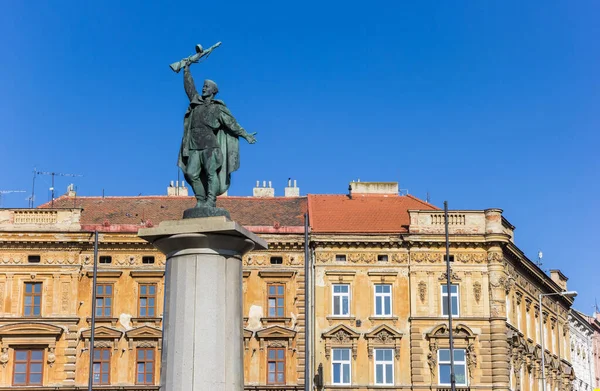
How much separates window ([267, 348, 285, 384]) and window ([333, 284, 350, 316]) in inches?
120

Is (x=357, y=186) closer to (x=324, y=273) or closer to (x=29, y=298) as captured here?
(x=324, y=273)

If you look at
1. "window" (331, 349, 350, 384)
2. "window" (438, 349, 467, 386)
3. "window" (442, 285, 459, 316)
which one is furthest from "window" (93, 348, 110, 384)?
"window" (442, 285, 459, 316)

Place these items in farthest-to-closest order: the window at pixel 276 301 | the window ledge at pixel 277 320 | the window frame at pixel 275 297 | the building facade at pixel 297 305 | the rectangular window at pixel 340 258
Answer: the rectangular window at pixel 340 258
the window at pixel 276 301
the window frame at pixel 275 297
the window ledge at pixel 277 320
the building facade at pixel 297 305

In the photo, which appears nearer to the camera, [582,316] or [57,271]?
[57,271]

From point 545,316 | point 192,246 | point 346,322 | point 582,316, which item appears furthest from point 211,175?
point 582,316

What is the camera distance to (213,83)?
17234mm

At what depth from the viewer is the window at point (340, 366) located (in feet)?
167

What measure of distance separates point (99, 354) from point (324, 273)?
10.6 m

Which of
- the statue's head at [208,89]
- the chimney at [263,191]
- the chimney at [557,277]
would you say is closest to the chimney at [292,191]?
the chimney at [263,191]

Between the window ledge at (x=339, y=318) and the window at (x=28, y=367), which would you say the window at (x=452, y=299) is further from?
the window at (x=28, y=367)

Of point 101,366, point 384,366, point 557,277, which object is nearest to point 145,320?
point 101,366

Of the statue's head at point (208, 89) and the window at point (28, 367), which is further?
the window at point (28, 367)

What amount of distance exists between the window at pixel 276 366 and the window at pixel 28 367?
993cm

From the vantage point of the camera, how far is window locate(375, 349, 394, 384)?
50.8m
